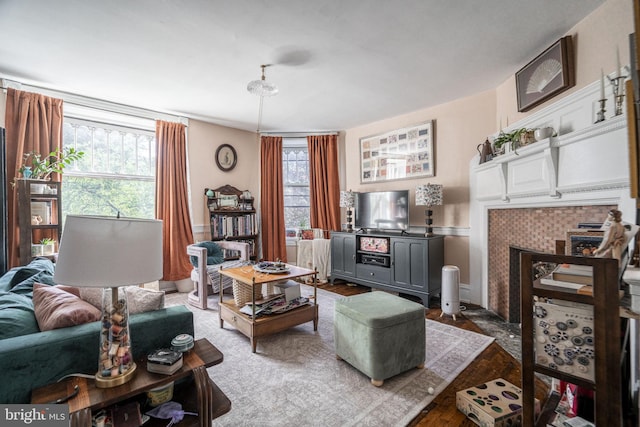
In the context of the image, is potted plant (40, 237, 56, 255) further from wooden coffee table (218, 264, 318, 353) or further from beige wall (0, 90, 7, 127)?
wooden coffee table (218, 264, 318, 353)

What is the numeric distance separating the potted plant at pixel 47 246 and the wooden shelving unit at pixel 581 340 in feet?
12.9

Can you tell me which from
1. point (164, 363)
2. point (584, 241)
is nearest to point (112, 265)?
point (164, 363)

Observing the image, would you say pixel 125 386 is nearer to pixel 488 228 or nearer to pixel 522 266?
pixel 522 266

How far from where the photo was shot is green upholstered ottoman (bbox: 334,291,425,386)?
180 centimetres

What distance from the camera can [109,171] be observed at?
372 cm

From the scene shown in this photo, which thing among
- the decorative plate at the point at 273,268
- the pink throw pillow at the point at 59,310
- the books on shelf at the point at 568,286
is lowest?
the decorative plate at the point at 273,268

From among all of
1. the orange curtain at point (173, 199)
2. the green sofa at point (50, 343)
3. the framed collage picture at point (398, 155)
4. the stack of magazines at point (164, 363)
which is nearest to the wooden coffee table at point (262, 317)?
the green sofa at point (50, 343)

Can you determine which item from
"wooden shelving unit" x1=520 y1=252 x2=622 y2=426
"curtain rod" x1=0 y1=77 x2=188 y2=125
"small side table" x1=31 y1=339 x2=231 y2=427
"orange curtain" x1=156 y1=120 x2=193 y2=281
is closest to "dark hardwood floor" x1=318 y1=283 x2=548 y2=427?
"wooden shelving unit" x1=520 y1=252 x2=622 y2=426

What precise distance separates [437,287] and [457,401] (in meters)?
1.87

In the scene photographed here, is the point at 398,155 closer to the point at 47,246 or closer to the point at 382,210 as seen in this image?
the point at 382,210

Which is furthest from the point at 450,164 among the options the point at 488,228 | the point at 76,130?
the point at 76,130

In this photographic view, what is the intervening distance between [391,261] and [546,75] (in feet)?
7.83

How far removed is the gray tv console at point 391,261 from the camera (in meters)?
3.28

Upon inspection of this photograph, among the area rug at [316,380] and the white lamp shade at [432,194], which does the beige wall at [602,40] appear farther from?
the area rug at [316,380]
